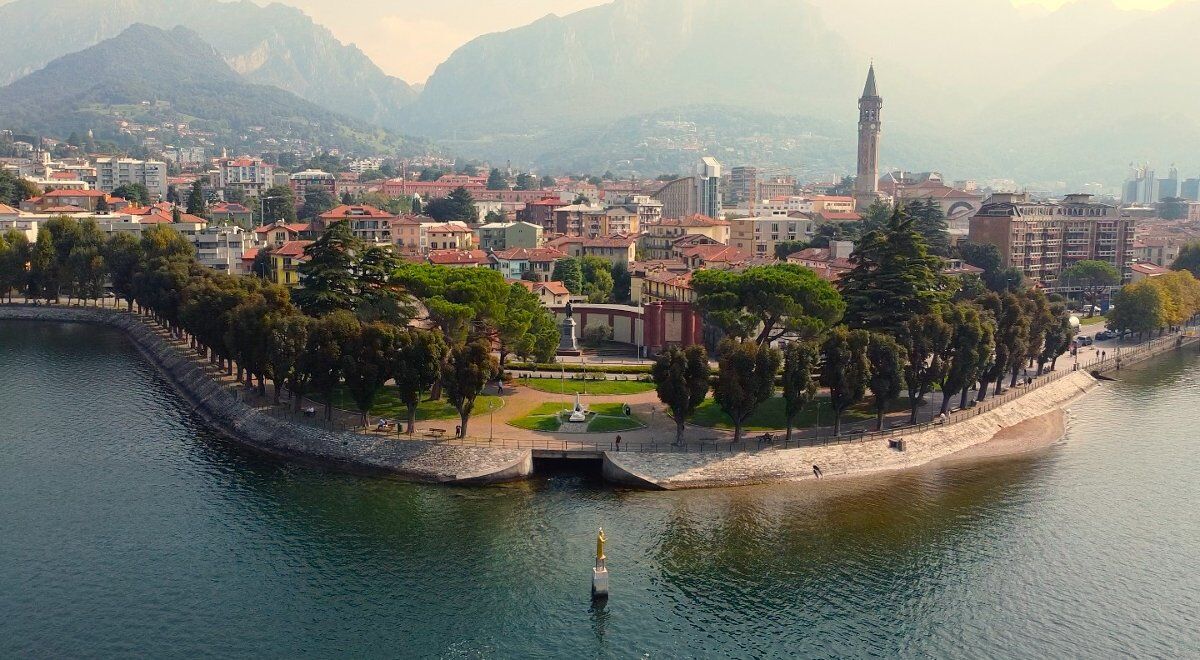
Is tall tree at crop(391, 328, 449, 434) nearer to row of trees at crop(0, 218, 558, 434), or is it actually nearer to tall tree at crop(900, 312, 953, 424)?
row of trees at crop(0, 218, 558, 434)

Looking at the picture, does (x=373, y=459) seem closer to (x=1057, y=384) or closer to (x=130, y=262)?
(x=1057, y=384)

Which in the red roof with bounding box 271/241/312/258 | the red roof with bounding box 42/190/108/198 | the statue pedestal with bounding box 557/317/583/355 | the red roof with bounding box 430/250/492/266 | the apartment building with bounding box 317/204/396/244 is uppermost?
the red roof with bounding box 42/190/108/198

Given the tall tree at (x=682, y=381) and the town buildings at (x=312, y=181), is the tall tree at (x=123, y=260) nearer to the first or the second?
the tall tree at (x=682, y=381)

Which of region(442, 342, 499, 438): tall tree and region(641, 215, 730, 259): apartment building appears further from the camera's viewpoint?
region(641, 215, 730, 259): apartment building

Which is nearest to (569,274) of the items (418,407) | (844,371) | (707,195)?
(418,407)

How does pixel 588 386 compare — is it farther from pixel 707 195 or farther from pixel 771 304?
pixel 707 195

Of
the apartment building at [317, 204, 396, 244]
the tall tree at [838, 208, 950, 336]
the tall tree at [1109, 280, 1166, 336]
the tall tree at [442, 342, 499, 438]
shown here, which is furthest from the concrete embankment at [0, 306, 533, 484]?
the tall tree at [1109, 280, 1166, 336]
